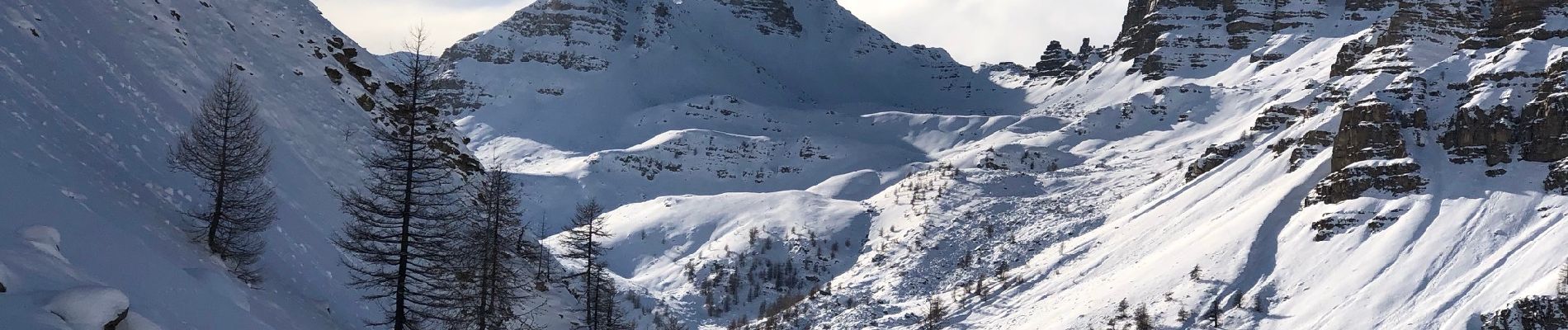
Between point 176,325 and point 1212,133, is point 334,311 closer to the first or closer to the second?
point 176,325

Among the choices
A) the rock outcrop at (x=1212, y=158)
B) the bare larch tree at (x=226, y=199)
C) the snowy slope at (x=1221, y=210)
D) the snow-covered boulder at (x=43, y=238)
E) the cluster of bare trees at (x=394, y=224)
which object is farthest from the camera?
the rock outcrop at (x=1212, y=158)

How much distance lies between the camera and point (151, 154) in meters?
37.8

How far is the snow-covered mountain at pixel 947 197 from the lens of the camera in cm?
3356

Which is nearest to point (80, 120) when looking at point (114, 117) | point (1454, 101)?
point (114, 117)

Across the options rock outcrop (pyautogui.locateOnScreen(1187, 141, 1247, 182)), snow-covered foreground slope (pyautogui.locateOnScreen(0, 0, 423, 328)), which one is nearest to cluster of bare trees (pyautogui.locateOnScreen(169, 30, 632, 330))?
snow-covered foreground slope (pyautogui.locateOnScreen(0, 0, 423, 328))

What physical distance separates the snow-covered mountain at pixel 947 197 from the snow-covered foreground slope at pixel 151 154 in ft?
0.38

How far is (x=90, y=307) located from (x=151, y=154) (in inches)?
604

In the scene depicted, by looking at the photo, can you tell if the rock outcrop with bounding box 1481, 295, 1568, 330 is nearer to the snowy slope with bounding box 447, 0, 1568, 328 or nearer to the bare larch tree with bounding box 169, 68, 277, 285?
the snowy slope with bounding box 447, 0, 1568, 328

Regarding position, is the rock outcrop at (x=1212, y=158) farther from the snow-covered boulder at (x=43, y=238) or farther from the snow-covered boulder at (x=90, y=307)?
the snow-covered boulder at (x=90, y=307)

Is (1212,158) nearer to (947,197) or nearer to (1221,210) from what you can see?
(1221,210)

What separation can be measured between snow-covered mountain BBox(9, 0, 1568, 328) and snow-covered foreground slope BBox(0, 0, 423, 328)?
0.38 ft

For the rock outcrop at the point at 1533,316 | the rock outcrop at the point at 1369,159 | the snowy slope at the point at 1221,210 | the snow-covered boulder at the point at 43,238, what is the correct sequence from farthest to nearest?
the rock outcrop at the point at 1369,159, the snowy slope at the point at 1221,210, the rock outcrop at the point at 1533,316, the snow-covered boulder at the point at 43,238

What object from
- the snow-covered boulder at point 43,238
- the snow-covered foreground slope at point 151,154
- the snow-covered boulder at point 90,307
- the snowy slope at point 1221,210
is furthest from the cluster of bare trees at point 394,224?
the snowy slope at point 1221,210

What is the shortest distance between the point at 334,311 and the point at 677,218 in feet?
401
